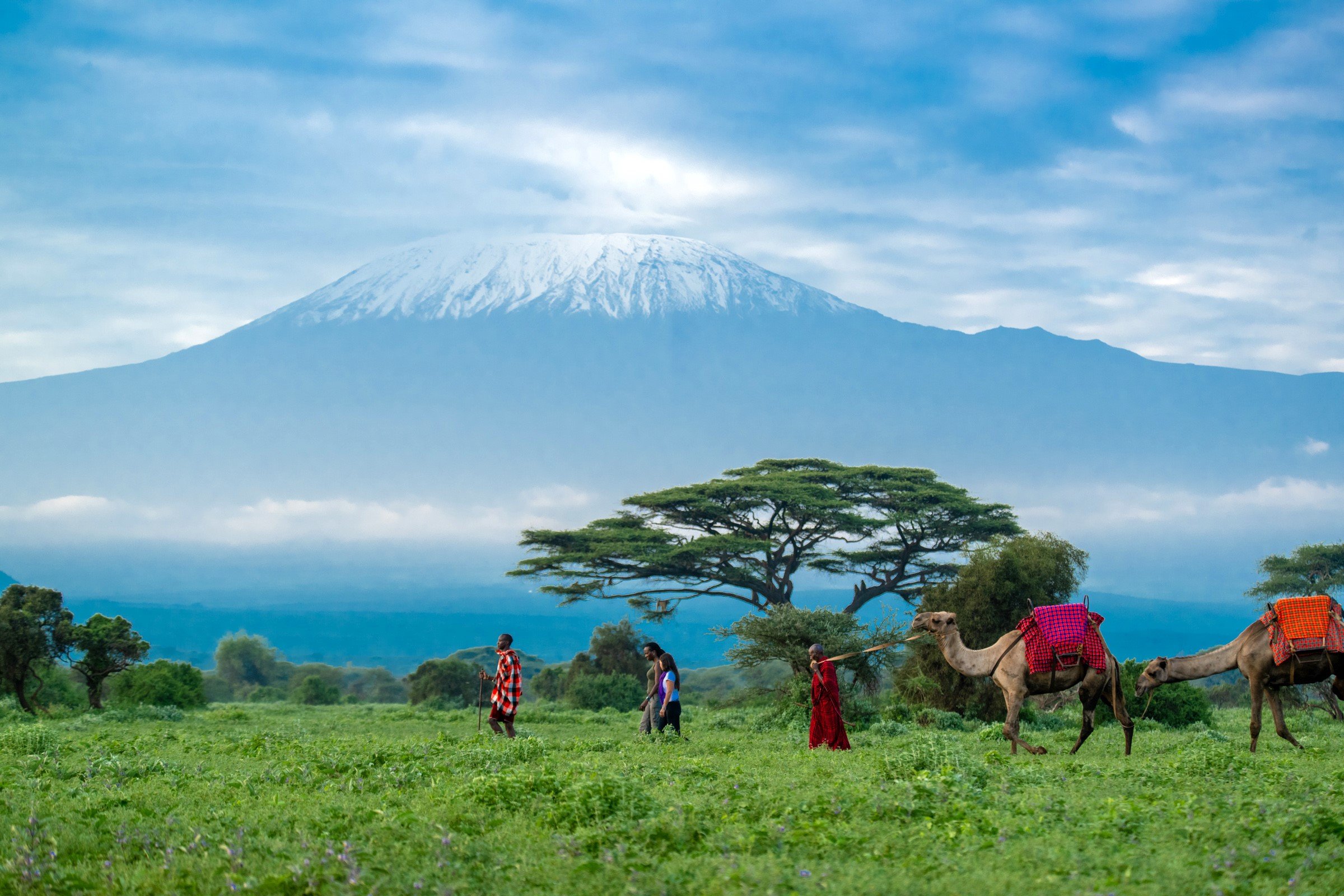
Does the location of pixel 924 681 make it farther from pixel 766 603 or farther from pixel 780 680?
pixel 766 603

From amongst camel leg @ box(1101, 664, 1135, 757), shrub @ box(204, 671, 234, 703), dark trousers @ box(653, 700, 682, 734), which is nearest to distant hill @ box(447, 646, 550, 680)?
shrub @ box(204, 671, 234, 703)

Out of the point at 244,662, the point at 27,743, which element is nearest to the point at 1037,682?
the point at 27,743

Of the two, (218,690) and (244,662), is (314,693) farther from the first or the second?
(244,662)

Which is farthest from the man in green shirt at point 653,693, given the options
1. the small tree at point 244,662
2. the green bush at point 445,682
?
the small tree at point 244,662

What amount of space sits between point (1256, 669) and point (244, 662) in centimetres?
5354

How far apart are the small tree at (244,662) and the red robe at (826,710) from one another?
47.7m

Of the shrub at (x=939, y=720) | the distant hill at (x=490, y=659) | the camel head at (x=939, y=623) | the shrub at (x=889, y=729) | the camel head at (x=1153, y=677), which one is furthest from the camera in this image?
the distant hill at (x=490, y=659)

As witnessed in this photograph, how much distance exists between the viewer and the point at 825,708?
49.5ft

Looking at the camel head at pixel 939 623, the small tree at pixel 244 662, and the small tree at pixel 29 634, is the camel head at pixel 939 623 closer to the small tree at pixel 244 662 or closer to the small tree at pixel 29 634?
the small tree at pixel 29 634

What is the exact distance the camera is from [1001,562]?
81.7 ft

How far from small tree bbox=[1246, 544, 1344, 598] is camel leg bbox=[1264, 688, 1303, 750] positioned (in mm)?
28928

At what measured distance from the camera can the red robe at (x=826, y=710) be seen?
14.9 meters

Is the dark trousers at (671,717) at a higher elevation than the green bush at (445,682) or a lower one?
higher

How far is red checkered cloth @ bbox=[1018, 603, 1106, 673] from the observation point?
558 inches
